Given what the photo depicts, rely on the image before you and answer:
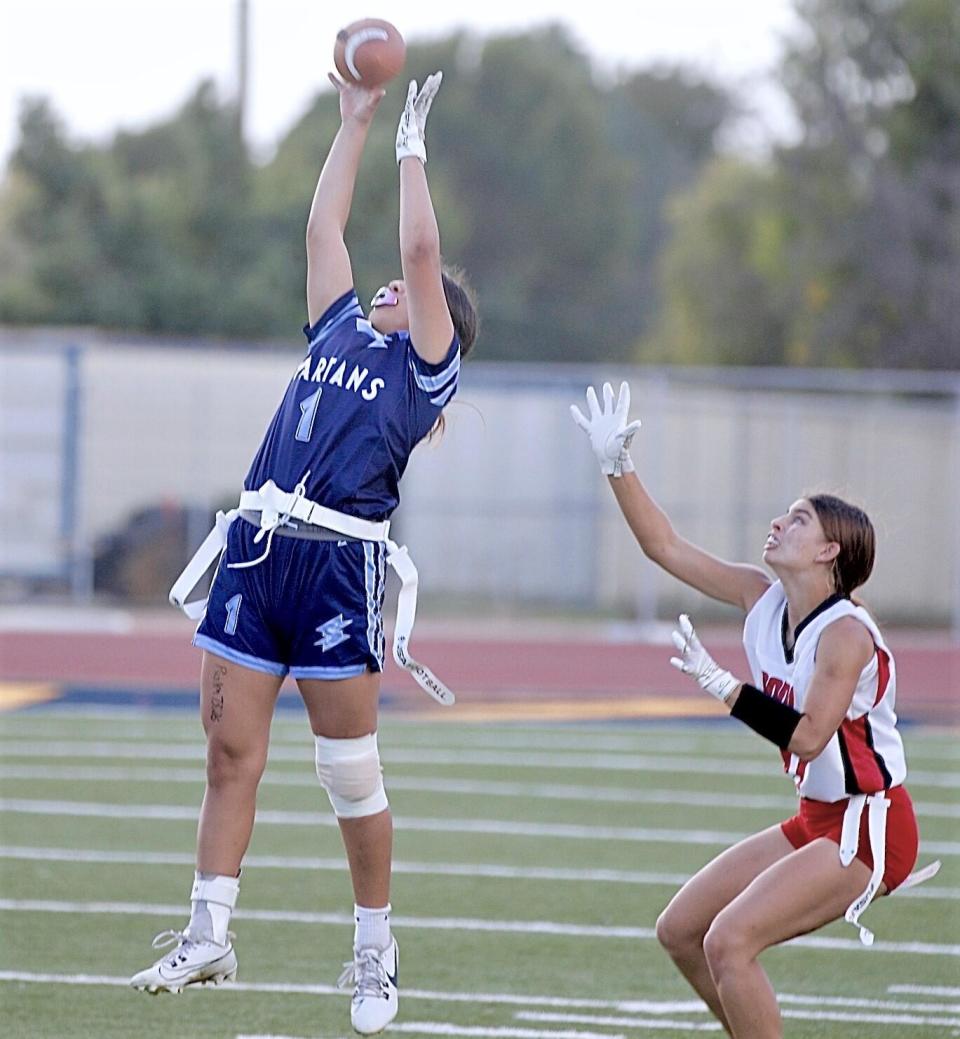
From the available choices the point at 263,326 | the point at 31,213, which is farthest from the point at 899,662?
the point at 31,213

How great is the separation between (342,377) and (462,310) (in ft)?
1.47

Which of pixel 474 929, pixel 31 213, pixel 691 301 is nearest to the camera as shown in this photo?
pixel 474 929

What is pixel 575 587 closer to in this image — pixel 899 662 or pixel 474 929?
pixel 899 662

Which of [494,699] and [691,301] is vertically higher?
[691,301]

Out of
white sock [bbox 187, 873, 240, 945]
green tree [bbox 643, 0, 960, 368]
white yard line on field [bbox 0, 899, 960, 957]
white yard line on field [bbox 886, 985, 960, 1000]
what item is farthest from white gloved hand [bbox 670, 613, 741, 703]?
green tree [bbox 643, 0, 960, 368]

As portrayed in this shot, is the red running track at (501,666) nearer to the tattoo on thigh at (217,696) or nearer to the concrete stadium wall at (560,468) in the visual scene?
the concrete stadium wall at (560,468)

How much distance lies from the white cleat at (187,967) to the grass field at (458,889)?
2.32 feet

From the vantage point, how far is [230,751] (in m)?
4.38

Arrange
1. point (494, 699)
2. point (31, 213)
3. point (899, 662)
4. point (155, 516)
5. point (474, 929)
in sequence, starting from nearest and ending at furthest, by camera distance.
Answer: point (474, 929), point (494, 699), point (899, 662), point (155, 516), point (31, 213)

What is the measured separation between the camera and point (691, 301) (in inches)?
1144

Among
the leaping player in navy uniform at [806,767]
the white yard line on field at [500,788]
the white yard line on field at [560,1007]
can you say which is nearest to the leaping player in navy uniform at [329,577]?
the leaping player in navy uniform at [806,767]

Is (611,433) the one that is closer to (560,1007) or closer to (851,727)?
(851,727)

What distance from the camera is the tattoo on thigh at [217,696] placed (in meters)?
4.37

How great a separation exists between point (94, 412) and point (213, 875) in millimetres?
13880
